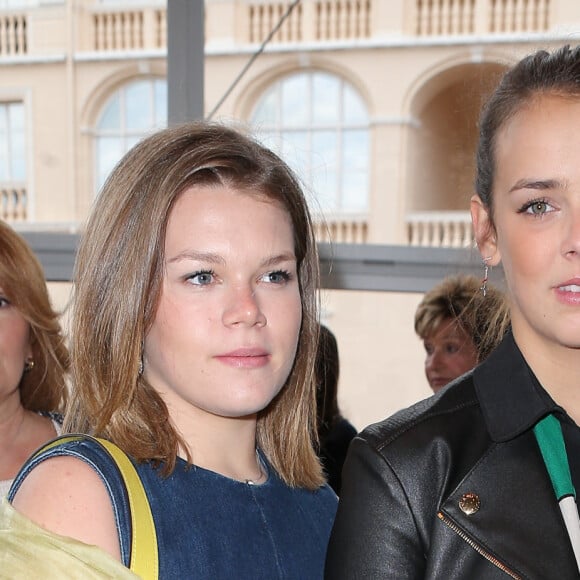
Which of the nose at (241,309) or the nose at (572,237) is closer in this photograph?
the nose at (572,237)

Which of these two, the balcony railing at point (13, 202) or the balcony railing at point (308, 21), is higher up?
the balcony railing at point (308, 21)

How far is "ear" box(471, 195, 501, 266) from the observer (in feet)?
3.53

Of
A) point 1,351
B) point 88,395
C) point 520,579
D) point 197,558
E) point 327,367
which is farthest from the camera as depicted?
point 327,367

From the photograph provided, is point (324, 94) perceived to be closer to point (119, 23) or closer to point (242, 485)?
point (119, 23)

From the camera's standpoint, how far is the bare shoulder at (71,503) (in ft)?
3.16

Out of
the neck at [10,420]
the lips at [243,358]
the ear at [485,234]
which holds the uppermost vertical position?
the ear at [485,234]

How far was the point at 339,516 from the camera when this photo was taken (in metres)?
1.01

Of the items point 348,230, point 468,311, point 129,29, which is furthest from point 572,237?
point 129,29

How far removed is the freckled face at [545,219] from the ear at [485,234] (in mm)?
57

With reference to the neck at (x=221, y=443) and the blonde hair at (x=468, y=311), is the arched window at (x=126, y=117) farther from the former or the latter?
the neck at (x=221, y=443)

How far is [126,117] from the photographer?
3875 millimetres

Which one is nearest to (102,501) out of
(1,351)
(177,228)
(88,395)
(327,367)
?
(88,395)

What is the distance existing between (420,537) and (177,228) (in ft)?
1.74

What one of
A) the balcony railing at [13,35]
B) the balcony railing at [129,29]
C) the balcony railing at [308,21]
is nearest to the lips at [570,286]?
the balcony railing at [308,21]
